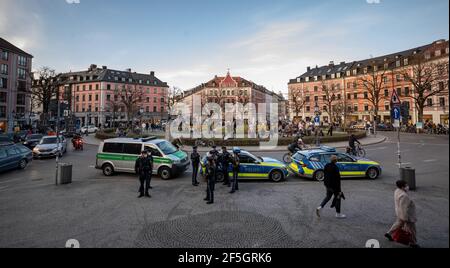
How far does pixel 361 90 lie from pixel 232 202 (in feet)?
232

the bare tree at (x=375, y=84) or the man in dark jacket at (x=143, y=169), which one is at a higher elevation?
the bare tree at (x=375, y=84)

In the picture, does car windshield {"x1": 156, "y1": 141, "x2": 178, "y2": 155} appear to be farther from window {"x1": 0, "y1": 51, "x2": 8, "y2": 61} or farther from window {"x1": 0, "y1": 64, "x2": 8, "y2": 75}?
window {"x1": 0, "y1": 51, "x2": 8, "y2": 61}

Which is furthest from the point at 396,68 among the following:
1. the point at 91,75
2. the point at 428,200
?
the point at 91,75

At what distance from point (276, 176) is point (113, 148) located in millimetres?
8734

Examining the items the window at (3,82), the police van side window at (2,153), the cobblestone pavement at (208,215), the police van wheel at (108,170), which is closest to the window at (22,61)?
the window at (3,82)

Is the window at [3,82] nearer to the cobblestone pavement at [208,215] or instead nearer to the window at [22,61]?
the window at [22,61]

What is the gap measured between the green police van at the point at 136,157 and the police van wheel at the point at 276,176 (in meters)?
4.65

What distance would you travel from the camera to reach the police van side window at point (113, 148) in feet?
39.1

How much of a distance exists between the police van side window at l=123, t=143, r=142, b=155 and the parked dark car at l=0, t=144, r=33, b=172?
741 centimetres

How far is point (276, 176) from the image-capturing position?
10.8 m

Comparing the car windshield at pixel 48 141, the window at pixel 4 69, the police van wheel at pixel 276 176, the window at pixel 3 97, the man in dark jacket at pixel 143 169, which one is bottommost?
the police van wheel at pixel 276 176

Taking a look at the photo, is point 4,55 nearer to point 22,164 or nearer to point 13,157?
point 22,164

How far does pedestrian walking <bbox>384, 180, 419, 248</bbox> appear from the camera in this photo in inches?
175

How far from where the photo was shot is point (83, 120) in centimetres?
7600
